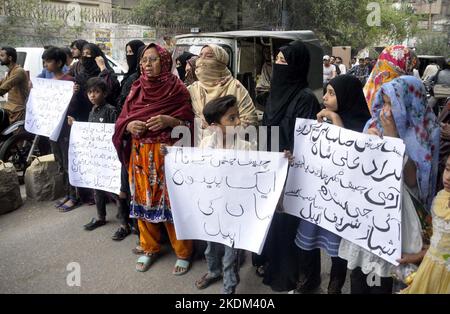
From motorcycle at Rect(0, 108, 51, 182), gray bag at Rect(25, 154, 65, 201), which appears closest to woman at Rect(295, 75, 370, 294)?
gray bag at Rect(25, 154, 65, 201)

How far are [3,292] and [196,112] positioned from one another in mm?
1956

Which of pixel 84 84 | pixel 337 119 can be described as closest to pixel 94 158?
pixel 84 84

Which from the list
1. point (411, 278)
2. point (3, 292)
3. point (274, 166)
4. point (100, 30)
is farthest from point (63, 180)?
point (100, 30)

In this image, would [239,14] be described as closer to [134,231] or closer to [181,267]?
[134,231]

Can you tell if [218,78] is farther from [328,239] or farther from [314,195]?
[328,239]

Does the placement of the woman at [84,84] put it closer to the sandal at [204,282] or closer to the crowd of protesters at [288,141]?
the crowd of protesters at [288,141]

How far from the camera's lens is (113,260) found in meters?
3.42

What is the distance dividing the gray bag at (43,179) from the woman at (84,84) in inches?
13.1

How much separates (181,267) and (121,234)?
883 millimetres

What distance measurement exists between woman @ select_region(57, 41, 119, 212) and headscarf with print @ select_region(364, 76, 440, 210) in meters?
2.89

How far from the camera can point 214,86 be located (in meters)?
3.16

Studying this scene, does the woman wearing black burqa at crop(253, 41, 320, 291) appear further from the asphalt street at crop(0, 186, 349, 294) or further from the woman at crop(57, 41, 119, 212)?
the woman at crop(57, 41, 119, 212)

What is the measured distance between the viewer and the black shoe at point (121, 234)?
12.4 feet

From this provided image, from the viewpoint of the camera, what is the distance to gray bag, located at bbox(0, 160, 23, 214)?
4.38 metres
